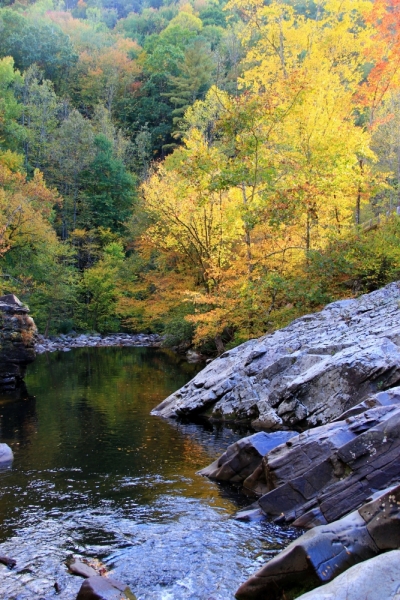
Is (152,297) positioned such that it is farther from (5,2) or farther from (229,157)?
(5,2)

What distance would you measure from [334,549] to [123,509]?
4.12 metres

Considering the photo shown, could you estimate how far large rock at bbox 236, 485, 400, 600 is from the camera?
5.02 m

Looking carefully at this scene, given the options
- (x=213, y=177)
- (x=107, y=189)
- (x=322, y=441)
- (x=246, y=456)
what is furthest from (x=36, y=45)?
(x=322, y=441)

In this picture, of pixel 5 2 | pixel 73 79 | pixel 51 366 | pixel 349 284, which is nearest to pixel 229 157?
pixel 349 284

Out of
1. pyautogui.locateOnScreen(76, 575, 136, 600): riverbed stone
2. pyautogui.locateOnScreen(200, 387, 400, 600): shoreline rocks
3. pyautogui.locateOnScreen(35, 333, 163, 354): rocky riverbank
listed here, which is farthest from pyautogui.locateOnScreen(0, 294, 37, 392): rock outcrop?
pyautogui.locateOnScreen(76, 575, 136, 600): riverbed stone

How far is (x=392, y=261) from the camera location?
17.6 meters

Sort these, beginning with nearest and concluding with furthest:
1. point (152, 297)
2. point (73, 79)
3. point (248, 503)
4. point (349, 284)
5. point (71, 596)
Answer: point (71, 596) < point (248, 503) < point (349, 284) < point (152, 297) < point (73, 79)

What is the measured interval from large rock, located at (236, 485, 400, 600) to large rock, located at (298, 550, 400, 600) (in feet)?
3.05

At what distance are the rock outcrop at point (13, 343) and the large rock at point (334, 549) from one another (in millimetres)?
17196

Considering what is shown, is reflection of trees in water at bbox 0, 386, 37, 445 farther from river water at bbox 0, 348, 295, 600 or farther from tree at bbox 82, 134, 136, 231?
tree at bbox 82, 134, 136, 231

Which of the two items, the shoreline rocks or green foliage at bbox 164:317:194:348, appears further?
green foliage at bbox 164:317:194:348

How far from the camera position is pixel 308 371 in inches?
471

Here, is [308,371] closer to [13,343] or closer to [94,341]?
[13,343]

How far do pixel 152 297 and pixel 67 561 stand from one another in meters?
29.4
